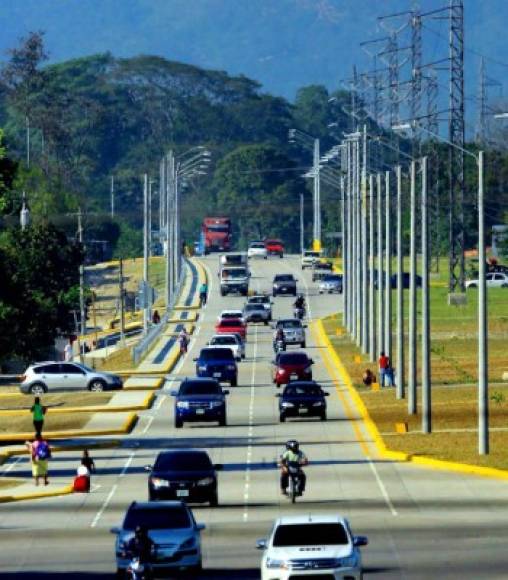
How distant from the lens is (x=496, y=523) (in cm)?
4031

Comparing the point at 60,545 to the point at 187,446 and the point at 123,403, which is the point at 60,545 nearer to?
the point at 187,446

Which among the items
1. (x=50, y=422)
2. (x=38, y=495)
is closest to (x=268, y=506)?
(x=38, y=495)

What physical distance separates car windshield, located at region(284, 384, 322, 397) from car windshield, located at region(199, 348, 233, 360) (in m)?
15.3

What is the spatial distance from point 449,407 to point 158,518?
33.7 meters

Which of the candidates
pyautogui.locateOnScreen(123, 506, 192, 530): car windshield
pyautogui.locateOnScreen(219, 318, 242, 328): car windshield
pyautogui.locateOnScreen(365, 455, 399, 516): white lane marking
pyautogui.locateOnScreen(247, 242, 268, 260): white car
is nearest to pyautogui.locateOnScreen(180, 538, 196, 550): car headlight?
pyautogui.locateOnScreen(123, 506, 192, 530): car windshield

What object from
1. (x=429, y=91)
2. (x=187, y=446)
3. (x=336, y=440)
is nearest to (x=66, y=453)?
(x=187, y=446)

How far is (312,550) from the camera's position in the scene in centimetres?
3102

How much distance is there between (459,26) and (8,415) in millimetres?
44015

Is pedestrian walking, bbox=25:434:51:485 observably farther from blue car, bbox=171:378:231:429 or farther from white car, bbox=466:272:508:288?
white car, bbox=466:272:508:288

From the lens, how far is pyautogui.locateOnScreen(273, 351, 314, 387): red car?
77.0 m

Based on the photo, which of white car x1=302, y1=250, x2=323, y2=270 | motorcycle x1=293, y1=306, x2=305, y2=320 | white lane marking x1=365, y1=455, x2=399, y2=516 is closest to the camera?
white lane marking x1=365, y1=455, x2=399, y2=516

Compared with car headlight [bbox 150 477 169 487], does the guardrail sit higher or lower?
higher

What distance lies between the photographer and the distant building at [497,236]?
543 feet

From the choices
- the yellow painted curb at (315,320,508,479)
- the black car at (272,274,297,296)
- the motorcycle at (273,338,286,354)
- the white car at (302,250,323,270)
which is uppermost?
the white car at (302,250,323,270)
